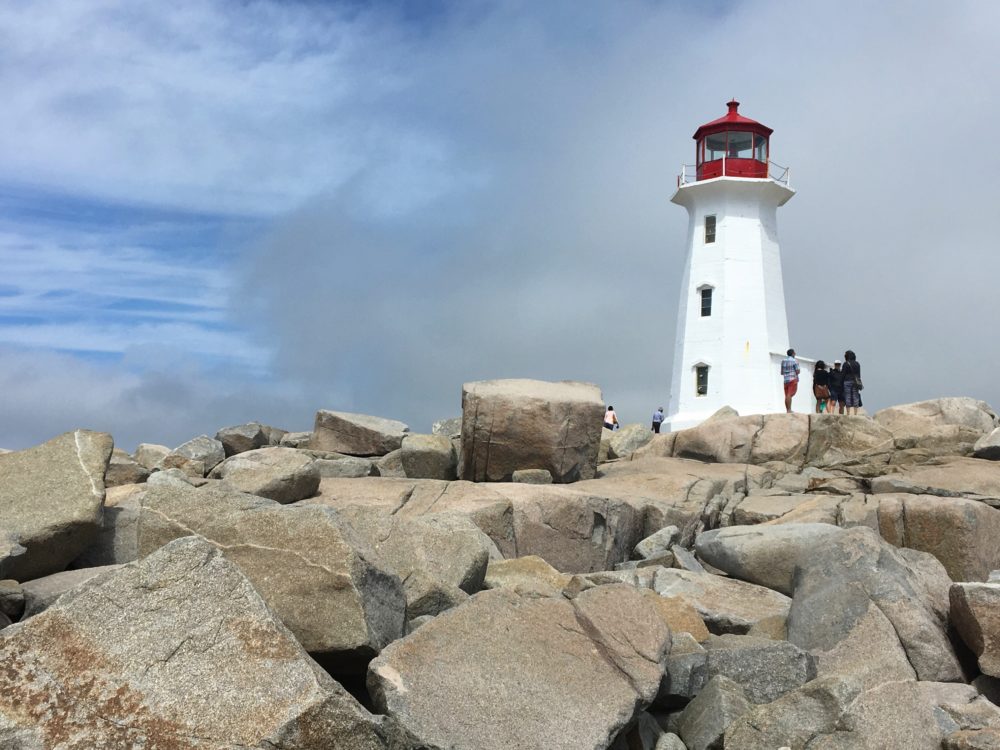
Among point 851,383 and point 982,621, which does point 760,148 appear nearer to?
point 851,383

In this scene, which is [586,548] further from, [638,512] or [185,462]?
[185,462]

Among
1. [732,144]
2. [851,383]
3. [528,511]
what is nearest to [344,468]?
[528,511]

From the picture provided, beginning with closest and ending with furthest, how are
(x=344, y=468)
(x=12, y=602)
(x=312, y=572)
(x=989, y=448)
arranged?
1. (x=312, y=572)
2. (x=12, y=602)
3. (x=344, y=468)
4. (x=989, y=448)

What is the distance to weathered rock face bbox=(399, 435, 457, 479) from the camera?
15070mm

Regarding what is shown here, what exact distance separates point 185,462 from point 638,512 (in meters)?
6.86

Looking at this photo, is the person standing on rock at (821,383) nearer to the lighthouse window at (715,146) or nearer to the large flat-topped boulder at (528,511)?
the lighthouse window at (715,146)

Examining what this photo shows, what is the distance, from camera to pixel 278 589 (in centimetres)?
658

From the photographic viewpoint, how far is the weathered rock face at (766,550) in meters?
11.0

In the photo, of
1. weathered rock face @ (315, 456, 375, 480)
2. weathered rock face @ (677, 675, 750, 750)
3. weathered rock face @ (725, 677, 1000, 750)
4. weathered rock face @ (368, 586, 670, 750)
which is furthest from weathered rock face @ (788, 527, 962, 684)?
weathered rock face @ (315, 456, 375, 480)

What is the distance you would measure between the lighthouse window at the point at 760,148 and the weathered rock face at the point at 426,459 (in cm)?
2301

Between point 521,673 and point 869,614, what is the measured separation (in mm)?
3728

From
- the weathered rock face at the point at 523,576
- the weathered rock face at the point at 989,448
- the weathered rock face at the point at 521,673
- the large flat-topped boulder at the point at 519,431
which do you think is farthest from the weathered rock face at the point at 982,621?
the weathered rock face at the point at 989,448

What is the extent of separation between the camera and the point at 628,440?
21266 millimetres

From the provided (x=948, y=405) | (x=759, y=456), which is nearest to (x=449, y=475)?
(x=759, y=456)
